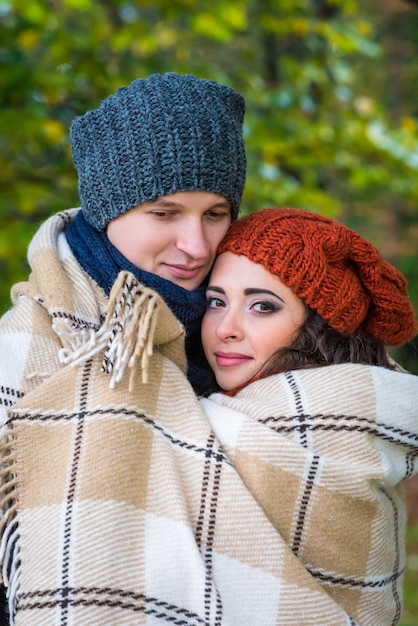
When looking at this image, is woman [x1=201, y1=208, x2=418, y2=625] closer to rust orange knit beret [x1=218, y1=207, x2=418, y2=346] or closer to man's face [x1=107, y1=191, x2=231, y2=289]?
rust orange knit beret [x1=218, y1=207, x2=418, y2=346]

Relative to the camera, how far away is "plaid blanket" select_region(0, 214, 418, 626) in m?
1.79

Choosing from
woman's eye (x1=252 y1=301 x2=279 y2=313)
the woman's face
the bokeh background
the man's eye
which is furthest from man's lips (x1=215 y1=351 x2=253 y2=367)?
the bokeh background

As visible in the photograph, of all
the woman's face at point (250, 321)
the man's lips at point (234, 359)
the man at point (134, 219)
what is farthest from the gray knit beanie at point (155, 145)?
the man's lips at point (234, 359)

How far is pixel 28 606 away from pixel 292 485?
0.72m

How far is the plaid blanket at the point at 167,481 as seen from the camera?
1793mm

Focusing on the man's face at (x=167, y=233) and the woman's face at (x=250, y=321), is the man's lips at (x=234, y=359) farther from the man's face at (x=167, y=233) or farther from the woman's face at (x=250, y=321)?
the man's face at (x=167, y=233)

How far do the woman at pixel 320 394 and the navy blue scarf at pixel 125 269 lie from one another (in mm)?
74

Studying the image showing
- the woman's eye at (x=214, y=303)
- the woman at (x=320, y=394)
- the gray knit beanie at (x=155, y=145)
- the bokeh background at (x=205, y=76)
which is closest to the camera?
the woman at (x=320, y=394)

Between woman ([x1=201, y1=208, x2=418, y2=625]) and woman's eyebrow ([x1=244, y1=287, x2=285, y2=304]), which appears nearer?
woman ([x1=201, y1=208, x2=418, y2=625])

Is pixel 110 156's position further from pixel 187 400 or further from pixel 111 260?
pixel 187 400

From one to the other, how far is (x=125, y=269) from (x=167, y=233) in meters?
0.16

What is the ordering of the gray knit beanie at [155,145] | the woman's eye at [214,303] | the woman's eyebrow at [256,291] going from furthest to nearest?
the woman's eye at [214,303] < the woman's eyebrow at [256,291] < the gray knit beanie at [155,145]

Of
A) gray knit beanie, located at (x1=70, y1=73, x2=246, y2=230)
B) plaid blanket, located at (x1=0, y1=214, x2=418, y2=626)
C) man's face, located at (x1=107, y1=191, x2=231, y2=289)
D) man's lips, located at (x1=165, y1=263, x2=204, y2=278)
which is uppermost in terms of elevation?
gray knit beanie, located at (x1=70, y1=73, x2=246, y2=230)

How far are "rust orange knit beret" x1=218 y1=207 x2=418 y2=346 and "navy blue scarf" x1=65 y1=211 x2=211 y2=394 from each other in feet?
0.73
